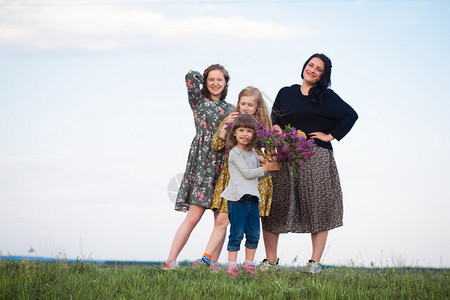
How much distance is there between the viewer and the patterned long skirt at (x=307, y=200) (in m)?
7.07

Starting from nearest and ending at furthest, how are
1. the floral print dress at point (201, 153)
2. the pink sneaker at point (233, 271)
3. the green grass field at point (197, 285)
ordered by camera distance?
the green grass field at point (197, 285) → the pink sneaker at point (233, 271) → the floral print dress at point (201, 153)

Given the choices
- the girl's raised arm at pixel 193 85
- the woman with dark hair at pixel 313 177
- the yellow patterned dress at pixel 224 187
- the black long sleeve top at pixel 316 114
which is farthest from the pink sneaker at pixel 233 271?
the girl's raised arm at pixel 193 85

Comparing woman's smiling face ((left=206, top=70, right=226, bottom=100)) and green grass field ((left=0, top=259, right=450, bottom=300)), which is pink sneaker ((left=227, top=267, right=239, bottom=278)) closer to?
green grass field ((left=0, top=259, right=450, bottom=300))

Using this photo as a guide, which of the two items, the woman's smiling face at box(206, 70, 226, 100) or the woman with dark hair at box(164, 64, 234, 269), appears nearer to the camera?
the woman with dark hair at box(164, 64, 234, 269)

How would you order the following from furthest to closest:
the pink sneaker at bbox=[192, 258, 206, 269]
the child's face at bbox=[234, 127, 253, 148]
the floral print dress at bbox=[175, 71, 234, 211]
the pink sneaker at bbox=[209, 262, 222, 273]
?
the floral print dress at bbox=[175, 71, 234, 211] < the pink sneaker at bbox=[209, 262, 222, 273] < the pink sneaker at bbox=[192, 258, 206, 269] < the child's face at bbox=[234, 127, 253, 148]

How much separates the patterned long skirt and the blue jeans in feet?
2.87

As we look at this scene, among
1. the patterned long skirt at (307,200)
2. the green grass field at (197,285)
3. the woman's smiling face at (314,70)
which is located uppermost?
the woman's smiling face at (314,70)

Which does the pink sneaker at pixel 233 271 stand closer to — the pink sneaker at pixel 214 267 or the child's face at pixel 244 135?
the pink sneaker at pixel 214 267

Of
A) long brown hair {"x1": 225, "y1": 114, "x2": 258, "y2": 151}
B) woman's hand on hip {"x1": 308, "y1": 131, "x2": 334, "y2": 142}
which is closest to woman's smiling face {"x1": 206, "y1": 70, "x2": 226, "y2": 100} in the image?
long brown hair {"x1": 225, "y1": 114, "x2": 258, "y2": 151}

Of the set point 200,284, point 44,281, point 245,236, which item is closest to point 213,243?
point 245,236

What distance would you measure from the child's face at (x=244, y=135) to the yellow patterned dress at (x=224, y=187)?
418 mm

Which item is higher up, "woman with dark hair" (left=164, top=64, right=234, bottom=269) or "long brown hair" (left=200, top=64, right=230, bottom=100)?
"long brown hair" (left=200, top=64, right=230, bottom=100)

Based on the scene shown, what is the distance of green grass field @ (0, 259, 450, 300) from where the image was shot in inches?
201

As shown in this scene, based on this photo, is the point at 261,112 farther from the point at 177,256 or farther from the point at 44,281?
the point at 44,281
